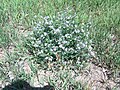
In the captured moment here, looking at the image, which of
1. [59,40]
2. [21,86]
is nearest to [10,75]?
[21,86]

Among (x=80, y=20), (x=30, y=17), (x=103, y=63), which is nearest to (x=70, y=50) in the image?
(x=103, y=63)

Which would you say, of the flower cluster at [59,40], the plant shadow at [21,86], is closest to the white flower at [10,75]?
the plant shadow at [21,86]

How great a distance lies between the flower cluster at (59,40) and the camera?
355cm

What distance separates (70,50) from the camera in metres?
3.56

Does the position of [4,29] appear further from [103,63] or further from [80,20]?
[103,63]

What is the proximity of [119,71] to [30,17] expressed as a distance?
1.56 m

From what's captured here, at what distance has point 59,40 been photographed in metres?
3.54

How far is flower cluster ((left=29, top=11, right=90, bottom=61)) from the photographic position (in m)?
3.55

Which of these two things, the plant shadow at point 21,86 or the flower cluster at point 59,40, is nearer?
the plant shadow at point 21,86

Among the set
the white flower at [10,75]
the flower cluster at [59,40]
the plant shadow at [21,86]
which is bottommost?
the plant shadow at [21,86]

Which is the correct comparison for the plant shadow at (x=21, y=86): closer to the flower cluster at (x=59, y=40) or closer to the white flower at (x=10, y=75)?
the white flower at (x=10, y=75)

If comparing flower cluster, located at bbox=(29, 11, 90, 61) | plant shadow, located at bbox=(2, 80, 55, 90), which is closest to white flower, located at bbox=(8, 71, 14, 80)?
plant shadow, located at bbox=(2, 80, 55, 90)

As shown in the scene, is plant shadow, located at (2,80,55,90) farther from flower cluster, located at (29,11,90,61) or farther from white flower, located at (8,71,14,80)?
flower cluster, located at (29,11,90,61)

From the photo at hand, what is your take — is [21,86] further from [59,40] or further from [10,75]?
[59,40]
